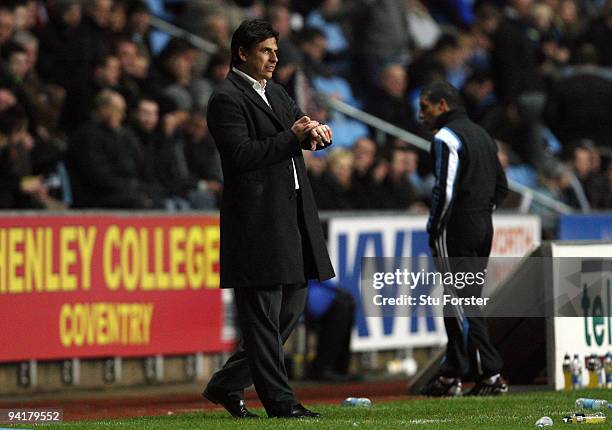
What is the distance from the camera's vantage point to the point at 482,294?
41.7 ft

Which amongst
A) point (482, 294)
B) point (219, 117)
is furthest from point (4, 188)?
point (219, 117)

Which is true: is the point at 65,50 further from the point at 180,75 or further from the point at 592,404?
the point at 592,404

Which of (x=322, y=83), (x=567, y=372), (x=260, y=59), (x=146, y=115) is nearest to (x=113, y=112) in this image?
(x=146, y=115)

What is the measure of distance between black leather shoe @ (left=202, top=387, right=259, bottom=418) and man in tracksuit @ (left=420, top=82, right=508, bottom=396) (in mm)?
2797

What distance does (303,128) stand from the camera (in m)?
9.19

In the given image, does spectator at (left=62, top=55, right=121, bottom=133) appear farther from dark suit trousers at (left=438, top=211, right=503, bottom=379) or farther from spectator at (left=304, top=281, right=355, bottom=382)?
dark suit trousers at (left=438, top=211, right=503, bottom=379)

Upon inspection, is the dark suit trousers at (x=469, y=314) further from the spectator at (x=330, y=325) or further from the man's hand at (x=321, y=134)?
the spectator at (x=330, y=325)

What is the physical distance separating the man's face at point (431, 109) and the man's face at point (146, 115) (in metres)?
4.45

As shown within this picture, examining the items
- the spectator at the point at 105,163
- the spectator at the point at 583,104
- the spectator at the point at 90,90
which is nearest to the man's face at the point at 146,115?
the spectator at the point at 90,90

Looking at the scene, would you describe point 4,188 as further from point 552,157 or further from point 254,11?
point 552,157

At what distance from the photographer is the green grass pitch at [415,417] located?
919cm

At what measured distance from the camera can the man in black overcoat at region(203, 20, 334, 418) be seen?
30.7 ft

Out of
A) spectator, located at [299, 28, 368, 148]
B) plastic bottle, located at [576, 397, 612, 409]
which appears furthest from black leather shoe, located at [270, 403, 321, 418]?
spectator, located at [299, 28, 368, 148]

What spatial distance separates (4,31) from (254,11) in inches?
195
